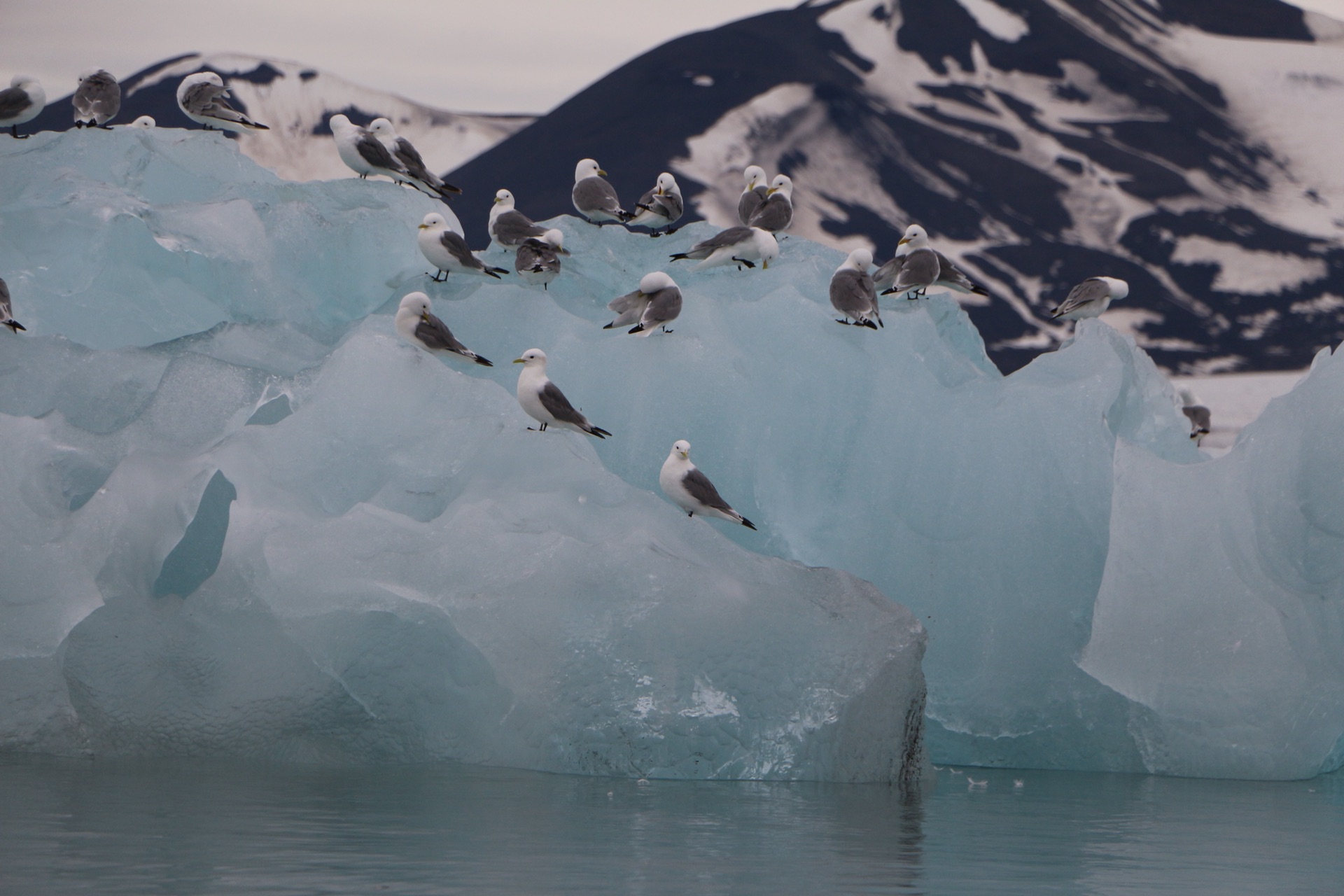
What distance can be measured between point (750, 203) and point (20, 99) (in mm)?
5323

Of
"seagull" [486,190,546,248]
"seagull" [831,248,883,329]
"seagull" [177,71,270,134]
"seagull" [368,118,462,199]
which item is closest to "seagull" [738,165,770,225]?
"seagull" [486,190,546,248]

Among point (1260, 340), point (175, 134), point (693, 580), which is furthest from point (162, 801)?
point (1260, 340)

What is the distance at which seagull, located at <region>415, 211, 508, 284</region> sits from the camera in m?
9.27

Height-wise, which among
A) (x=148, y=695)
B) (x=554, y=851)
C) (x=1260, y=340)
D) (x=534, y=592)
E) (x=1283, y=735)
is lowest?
(x=1260, y=340)

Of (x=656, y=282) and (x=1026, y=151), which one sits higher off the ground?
(x=656, y=282)

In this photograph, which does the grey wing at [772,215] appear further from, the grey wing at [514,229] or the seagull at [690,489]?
the seagull at [690,489]

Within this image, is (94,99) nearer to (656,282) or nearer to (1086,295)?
(656,282)

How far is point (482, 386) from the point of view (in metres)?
7.78

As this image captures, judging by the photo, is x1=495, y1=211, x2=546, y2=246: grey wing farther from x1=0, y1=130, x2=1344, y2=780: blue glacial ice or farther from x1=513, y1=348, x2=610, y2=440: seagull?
x1=513, y1=348, x2=610, y2=440: seagull

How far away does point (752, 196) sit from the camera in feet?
37.3

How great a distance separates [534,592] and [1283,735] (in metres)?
A: 3.91

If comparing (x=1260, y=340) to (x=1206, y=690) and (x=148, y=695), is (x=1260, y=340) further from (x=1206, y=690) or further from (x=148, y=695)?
(x=148, y=695)

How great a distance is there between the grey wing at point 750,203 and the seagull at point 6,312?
16.6 feet

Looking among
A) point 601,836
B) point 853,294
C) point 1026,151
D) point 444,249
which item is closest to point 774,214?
point 853,294
